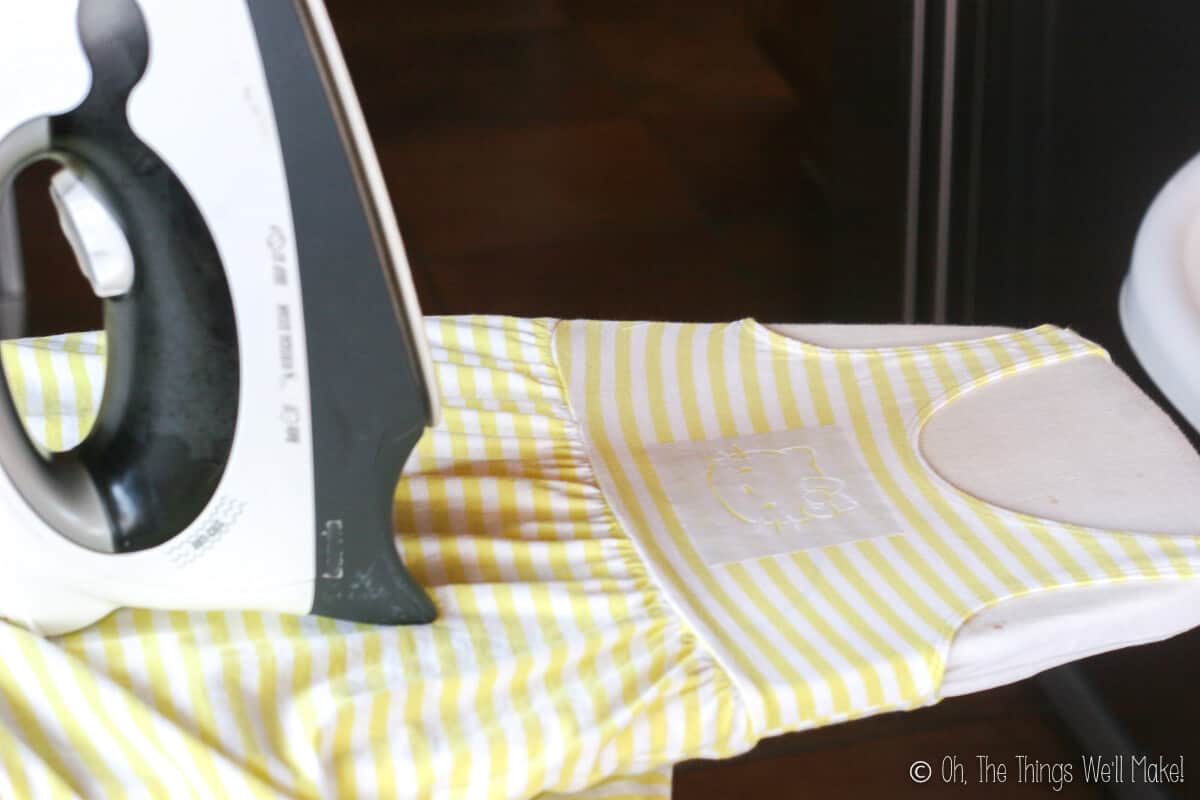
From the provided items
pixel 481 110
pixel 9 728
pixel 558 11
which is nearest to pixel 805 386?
pixel 9 728

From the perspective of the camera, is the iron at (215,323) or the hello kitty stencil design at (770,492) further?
the hello kitty stencil design at (770,492)

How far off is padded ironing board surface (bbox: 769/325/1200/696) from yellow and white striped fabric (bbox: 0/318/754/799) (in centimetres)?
16

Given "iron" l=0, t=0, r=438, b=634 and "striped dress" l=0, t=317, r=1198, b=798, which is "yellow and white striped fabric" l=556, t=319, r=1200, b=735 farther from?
"iron" l=0, t=0, r=438, b=634

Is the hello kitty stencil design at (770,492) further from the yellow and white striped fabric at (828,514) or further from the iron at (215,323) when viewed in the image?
the iron at (215,323)

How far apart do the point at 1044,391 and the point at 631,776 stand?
40 centimetres

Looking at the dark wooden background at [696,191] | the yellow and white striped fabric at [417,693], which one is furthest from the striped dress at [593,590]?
the dark wooden background at [696,191]

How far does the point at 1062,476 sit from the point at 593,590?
314mm

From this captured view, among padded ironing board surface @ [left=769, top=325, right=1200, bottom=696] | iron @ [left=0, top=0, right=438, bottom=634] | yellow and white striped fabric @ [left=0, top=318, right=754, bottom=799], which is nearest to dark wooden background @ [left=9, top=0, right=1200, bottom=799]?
padded ironing board surface @ [left=769, top=325, right=1200, bottom=696]

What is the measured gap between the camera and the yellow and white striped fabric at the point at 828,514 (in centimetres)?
Result: 69

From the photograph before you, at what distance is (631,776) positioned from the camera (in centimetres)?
69

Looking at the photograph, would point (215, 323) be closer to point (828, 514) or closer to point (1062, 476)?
point (828, 514)

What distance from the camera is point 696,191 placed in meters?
2.35

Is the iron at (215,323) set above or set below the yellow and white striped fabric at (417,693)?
above

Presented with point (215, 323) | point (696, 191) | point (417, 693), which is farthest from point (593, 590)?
point (696, 191)
